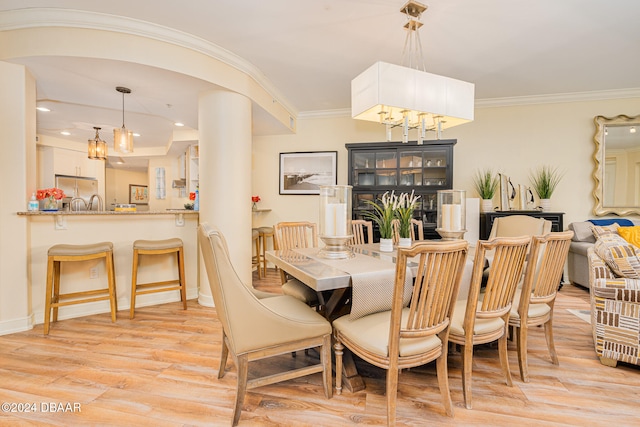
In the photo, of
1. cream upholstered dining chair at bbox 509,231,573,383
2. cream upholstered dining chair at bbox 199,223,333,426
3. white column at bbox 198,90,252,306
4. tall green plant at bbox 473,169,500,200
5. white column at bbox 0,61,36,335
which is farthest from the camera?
tall green plant at bbox 473,169,500,200

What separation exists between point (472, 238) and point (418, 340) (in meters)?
3.09

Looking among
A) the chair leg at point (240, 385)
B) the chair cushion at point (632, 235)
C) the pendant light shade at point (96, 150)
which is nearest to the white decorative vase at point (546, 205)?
the chair cushion at point (632, 235)

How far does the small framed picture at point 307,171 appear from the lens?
4.83m

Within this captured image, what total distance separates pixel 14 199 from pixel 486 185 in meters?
5.26

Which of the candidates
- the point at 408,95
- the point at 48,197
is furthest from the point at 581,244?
the point at 48,197

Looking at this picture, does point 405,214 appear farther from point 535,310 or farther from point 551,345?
point 551,345

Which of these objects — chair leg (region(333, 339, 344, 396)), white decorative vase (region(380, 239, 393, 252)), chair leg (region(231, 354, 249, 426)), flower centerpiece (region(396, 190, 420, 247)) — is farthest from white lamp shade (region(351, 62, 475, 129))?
chair leg (region(231, 354, 249, 426))

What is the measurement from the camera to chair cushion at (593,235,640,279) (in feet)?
6.41

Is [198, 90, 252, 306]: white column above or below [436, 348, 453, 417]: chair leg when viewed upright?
above

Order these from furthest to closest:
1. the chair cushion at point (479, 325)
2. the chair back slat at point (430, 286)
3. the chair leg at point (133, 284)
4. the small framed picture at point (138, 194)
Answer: the small framed picture at point (138, 194) → the chair leg at point (133, 284) → the chair cushion at point (479, 325) → the chair back slat at point (430, 286)

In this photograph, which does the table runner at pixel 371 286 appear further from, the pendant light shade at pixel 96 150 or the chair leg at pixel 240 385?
the pendant light shade at pixel 96 150

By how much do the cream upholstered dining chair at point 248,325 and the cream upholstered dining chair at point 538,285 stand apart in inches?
47.6

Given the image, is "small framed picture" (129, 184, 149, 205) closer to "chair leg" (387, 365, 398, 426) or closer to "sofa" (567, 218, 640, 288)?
"chair leg" (387, 365, 398, 426)

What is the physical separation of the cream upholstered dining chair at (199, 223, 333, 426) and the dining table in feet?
0.63
